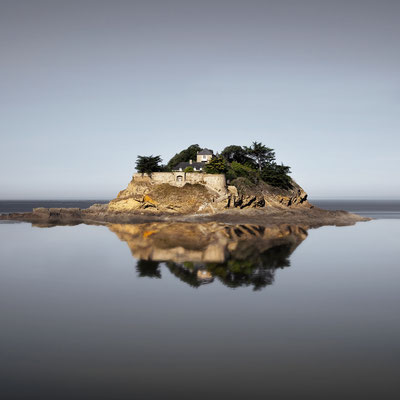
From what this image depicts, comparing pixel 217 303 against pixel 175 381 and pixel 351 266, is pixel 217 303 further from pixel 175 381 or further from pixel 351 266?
pixel 351 266

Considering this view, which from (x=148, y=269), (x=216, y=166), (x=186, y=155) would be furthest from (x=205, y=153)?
(x=148, y=269)

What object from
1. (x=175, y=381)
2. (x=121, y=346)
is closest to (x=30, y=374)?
(x=121, y=346)

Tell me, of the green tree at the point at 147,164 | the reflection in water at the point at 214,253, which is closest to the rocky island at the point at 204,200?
the green tree at the point at 147,164

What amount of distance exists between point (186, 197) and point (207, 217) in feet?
19.4

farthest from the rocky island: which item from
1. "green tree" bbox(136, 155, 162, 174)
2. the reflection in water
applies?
the reflection in water

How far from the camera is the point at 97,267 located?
2370cm

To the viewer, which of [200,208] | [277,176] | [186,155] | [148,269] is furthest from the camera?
[186,155]

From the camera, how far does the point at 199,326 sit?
12.9m

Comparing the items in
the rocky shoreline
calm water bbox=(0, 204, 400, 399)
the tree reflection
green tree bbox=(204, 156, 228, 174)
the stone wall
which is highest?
green tree bbox=(204, 156, 228, 174)

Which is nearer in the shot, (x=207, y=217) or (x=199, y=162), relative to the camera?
(x=207, y=217)

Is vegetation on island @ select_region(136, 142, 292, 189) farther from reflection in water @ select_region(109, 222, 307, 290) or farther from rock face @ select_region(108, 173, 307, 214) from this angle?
reflection in water @ select_region(109, 222, 307, 290)

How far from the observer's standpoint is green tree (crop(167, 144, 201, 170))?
2965 inches

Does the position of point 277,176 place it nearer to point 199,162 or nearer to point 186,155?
point 199,162

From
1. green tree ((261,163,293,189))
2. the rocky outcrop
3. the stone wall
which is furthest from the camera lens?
green tree ((261,163,293,189))
